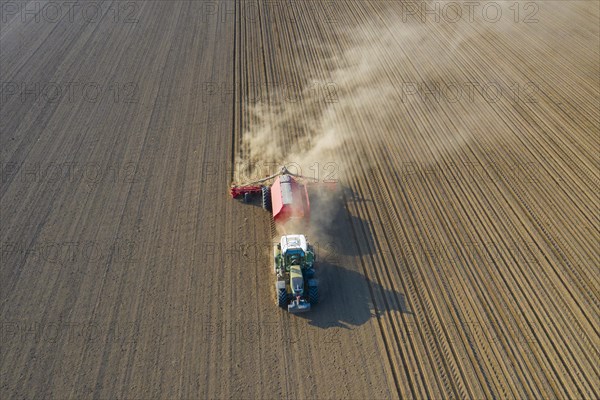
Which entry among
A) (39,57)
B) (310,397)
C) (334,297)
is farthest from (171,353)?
(39,57)

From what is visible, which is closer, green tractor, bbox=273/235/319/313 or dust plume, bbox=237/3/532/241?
green tractor, bbox=273/235/319/313

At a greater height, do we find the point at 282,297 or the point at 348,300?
the point at 282,297

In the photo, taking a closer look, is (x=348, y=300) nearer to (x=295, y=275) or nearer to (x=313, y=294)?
(x=313, y=294)

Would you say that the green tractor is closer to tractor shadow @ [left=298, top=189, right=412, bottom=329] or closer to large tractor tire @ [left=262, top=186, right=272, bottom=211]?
tractor shadow @ [left=298, top=189, right=412, bottom=329]

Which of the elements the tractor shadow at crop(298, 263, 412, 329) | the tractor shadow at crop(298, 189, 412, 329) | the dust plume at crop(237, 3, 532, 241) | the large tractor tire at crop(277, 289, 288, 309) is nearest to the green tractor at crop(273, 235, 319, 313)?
the large tractor tire at crop(277, 289, 288, 309)

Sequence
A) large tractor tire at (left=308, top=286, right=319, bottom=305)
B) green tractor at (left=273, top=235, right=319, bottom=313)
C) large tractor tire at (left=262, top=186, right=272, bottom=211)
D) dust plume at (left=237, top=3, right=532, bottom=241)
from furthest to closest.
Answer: dust plume at (left=237, top=3, right=532, bottom=241) → large tractor tire at (left=262, top=186, right=272, bottom=211) → large tractor tire at (left=308, top=286, right=319, bottom=305) → green tractor at (left=273, top=235, right=319, bottom=313)

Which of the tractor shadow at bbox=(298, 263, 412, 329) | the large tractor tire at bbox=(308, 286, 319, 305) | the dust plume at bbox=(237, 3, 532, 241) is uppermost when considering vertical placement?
the dust plume at bbox=(237, 3, 532, 241)

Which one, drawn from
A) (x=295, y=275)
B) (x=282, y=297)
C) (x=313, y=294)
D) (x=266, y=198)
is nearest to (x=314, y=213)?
(x=266, y=198)

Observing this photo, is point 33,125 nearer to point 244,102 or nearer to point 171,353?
point 244,102
